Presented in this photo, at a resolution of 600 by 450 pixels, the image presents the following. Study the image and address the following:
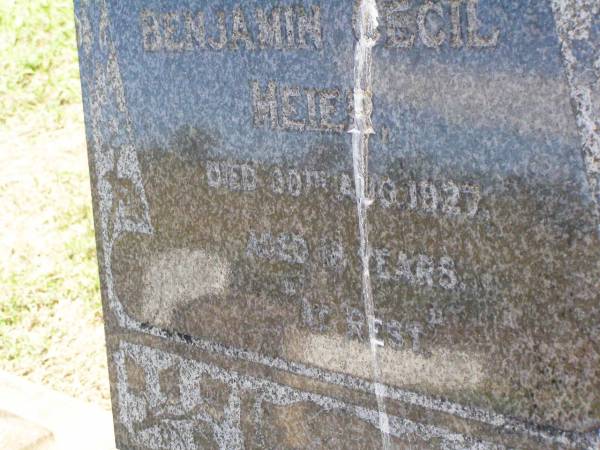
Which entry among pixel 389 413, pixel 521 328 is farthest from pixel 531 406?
pixel 389 413

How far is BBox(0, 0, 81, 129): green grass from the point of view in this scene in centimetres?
583

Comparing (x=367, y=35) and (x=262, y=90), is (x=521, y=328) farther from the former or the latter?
(x=262, y=90)

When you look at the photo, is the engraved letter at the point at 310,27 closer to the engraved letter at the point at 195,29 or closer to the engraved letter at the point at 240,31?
the engraved letter at the point at 240,31

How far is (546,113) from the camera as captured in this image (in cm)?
174

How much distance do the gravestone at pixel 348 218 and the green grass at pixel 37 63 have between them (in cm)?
318

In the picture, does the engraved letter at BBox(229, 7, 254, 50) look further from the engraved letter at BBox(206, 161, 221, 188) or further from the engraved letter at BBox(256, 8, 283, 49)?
the engraved letter at BBox(206, 161, 221, 188)

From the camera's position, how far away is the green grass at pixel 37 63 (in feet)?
19.1

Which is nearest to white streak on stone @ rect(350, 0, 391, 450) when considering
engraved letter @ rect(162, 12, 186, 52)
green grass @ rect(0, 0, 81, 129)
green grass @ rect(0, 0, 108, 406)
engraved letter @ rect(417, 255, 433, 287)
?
engraved letter @ rect(417, 255, 433, 287)

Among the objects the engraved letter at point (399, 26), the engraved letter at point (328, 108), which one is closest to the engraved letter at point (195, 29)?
the engraved letter at point (328, 108)

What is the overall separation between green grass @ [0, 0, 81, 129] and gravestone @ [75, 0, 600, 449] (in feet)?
10.4

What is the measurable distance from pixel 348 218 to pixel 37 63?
4318mm

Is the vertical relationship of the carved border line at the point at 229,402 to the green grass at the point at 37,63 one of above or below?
below

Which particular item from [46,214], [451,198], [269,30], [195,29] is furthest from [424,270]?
[46,214]

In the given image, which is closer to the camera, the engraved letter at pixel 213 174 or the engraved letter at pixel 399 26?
the engraved letter at pixel 399 26
